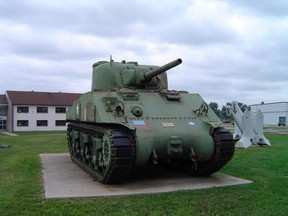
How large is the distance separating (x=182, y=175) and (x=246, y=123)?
961 cm

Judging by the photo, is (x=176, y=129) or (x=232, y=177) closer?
(x=176, y=129)

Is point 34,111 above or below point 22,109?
below

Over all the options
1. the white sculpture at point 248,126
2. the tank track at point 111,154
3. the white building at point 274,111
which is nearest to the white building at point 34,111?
the white sculpture at point 248,126

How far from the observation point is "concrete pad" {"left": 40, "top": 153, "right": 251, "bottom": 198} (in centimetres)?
752

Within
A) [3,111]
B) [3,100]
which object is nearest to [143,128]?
[3,111]

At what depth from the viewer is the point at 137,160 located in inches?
308

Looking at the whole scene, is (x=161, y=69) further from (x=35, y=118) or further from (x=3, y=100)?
(x=3, y=100)

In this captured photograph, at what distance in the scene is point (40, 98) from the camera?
50.0 m

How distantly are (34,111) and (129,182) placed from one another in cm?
4232

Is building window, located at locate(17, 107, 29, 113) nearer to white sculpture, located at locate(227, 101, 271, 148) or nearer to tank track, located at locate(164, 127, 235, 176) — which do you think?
white sculpture, located at locate(227, 101, 271, 148)

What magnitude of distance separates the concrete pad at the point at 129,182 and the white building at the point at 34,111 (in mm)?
39056

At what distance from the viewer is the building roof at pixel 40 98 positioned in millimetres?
48281

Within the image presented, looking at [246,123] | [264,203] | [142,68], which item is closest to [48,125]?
[246,123]

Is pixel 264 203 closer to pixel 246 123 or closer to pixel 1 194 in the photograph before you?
pixel 1 194
